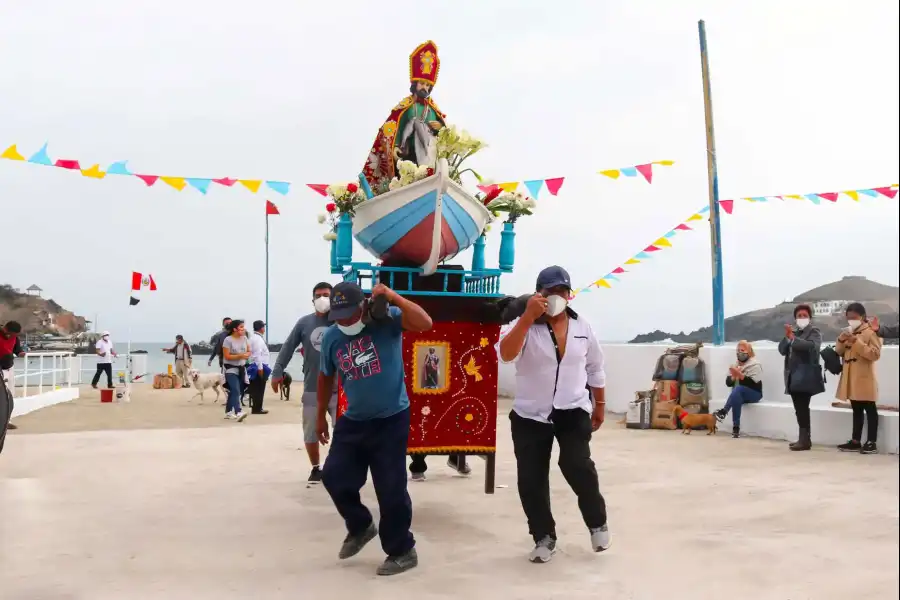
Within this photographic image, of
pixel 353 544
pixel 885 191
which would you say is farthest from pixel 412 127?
pixel 885 191

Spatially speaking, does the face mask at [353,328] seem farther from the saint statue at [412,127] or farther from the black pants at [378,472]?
the saint statue at [412,127]

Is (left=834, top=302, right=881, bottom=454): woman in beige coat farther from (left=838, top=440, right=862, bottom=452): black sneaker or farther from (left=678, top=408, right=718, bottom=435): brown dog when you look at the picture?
(left=678, top=408, right=718, bottom=435): brown dog

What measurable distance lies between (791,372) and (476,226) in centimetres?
485

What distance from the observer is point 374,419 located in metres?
4.28

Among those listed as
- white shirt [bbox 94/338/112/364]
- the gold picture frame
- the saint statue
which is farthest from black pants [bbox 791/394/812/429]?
white shirt [bbox 94/338/112/364]

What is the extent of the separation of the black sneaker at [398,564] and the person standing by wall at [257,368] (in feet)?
30.4

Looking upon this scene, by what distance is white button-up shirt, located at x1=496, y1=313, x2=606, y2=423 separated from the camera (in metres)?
4.37

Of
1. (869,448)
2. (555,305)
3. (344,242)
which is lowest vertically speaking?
(869,448)

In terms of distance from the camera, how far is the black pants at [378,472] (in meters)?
4.18

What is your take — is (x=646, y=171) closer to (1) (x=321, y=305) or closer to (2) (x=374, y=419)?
(1) (x=321, y=305)

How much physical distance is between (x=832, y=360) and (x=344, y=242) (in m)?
5.97

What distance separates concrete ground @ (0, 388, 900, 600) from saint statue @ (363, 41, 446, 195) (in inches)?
101

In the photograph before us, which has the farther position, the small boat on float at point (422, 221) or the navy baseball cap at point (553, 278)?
the small boat on float at point (422, 221)

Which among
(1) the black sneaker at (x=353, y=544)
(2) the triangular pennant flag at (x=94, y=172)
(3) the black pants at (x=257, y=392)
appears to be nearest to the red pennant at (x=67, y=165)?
(2) the triangular pennant flag at (x=94, y=172)
